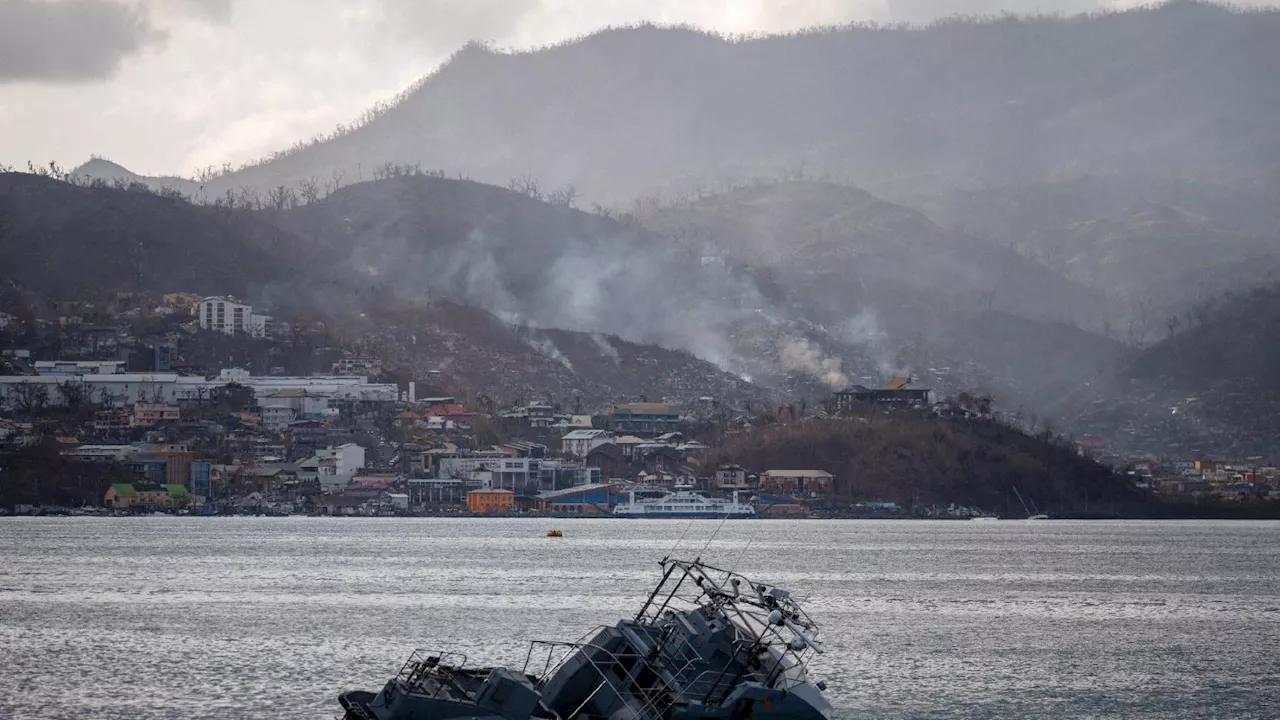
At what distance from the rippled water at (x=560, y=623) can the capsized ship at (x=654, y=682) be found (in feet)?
50.1

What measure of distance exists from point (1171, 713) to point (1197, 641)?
28410 mm

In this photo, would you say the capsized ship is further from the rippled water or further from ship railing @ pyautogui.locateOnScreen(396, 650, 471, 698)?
the rippled water

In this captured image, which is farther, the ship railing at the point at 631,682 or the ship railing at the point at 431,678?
the ship railing at the point at 431,678

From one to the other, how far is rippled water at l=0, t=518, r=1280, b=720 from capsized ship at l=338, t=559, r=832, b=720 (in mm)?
15271

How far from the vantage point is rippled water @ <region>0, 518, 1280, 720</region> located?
254ft

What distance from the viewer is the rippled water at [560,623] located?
77.5 metres

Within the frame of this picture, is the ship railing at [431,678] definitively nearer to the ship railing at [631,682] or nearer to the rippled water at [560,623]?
the ship railing at [631,682]

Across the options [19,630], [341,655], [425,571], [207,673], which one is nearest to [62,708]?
[207,673]

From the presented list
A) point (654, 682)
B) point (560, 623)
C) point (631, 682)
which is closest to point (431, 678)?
point (631, 682)

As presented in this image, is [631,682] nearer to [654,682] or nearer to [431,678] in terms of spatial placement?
[654,682]

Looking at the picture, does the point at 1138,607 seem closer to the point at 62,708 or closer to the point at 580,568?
the point at 580,568

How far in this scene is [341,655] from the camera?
8856cm

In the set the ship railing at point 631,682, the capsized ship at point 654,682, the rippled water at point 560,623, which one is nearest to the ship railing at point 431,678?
the capsized ship at point 654,682

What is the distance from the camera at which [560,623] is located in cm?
10319
